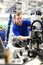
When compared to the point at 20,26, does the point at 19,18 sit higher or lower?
higher

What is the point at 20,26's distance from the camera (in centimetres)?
190

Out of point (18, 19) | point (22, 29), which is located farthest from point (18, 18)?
point (22, 29)

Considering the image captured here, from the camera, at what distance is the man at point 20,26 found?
187 cm

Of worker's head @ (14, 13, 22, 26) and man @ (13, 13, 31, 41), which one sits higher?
worker's head @ (14, 13, 22, 26)

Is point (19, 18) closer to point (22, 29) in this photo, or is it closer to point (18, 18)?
point (18, 18)

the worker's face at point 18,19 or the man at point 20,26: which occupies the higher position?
the worker's face at point 18,19

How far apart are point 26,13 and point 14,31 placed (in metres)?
0.28

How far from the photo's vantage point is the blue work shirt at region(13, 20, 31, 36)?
1871 millimetres

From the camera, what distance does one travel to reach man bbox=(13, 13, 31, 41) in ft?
6.12

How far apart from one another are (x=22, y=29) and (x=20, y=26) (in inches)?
1.9

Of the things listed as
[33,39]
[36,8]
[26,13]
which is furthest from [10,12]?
[33,39]

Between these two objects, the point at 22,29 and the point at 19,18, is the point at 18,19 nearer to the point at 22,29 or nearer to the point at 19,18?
the point at 19,18

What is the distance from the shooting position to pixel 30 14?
190cm

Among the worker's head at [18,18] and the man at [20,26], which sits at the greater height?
the worker's head at [18,18]
